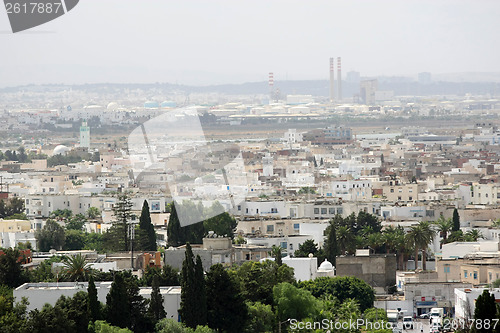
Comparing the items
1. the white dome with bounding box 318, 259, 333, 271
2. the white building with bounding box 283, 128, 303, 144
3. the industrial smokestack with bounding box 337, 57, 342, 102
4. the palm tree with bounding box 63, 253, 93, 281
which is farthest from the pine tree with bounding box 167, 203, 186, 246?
the industrial smokestack with bounding box 337, 57, 342, 102

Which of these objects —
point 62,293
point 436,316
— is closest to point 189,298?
point 62,293

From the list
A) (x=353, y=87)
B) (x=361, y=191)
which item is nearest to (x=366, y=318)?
(x=361, y=191)

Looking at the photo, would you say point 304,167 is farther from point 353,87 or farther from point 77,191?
point 353,87

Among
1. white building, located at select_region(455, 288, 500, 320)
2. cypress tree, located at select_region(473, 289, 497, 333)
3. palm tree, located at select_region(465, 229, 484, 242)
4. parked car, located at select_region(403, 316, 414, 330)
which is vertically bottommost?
parked car, located at select_region(403, 316, 414, 330)

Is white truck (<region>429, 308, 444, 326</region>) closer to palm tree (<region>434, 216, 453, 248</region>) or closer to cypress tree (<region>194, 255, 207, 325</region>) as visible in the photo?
cypress tree (<region>194, 255, 207, 325</region>)

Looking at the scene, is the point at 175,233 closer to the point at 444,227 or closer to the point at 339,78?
the point at 444,227
